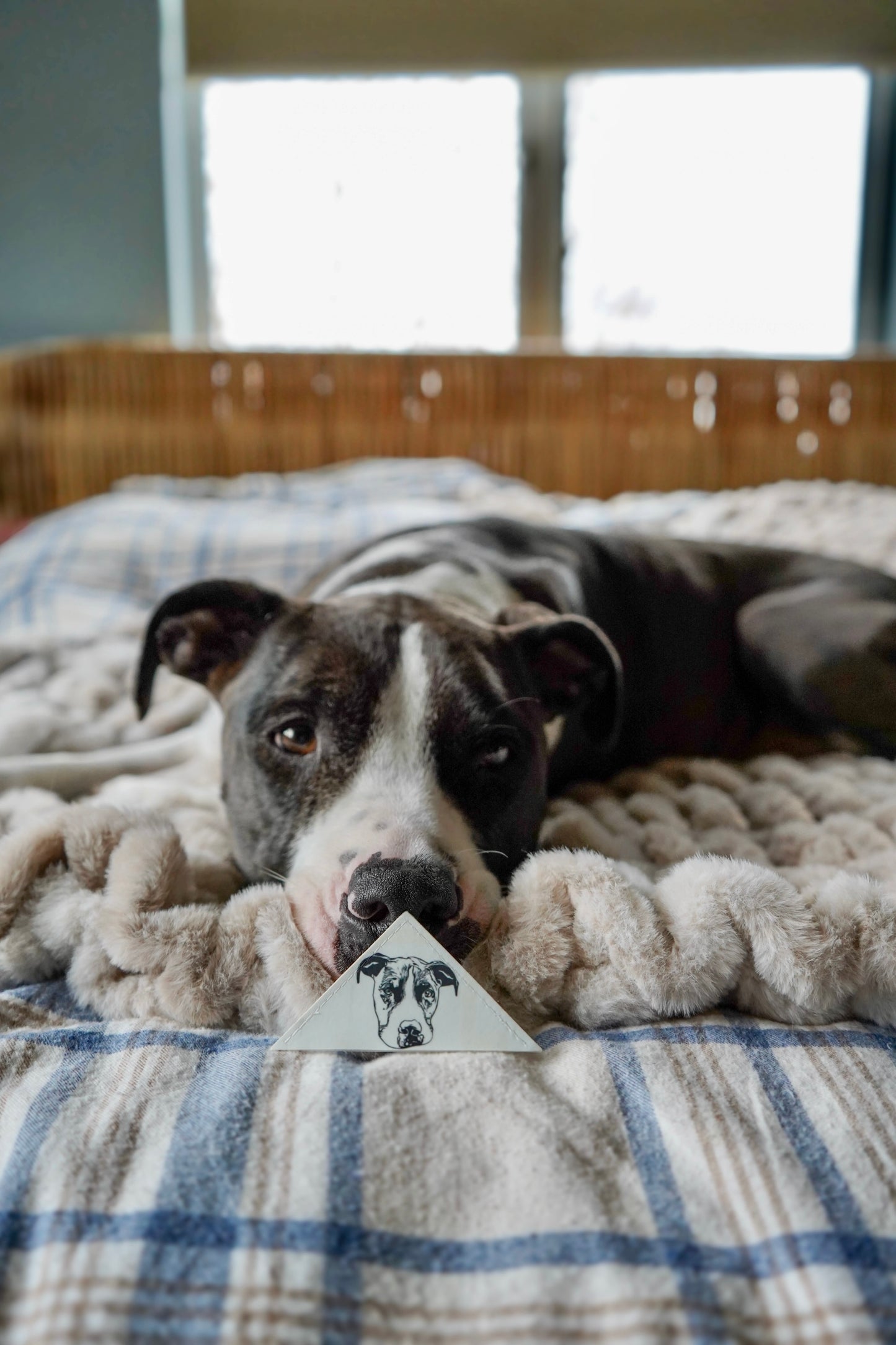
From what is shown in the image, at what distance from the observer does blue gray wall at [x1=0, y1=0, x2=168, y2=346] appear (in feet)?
13.2

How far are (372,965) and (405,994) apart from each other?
39mm

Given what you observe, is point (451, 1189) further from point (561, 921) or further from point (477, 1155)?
point (561, 921)

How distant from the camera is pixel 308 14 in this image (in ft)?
14.0

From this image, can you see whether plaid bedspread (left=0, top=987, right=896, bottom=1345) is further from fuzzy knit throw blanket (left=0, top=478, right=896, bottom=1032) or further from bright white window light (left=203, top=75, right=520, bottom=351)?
bright white window light (left=203, top=75, right=520, bottom=351)

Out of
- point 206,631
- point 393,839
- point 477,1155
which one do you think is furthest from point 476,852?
point 206,631

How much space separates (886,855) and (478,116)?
4.20 meters

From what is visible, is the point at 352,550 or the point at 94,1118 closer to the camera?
Result: the point at 94,1118

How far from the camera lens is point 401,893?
93cm

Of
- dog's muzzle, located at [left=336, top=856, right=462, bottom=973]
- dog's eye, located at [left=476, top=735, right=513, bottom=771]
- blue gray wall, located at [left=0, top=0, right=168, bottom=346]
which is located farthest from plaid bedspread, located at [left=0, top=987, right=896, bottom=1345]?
blue gray wall, located at [left=0, top=0, right=168, bottom=346]

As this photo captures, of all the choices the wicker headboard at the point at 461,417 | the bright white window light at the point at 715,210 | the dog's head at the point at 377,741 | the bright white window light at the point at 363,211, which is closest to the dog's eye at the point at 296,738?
the dog's head at the point at 377,741

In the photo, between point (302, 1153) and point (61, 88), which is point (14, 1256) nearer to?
point (302, 1153)

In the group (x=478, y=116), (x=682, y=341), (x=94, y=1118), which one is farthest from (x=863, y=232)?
(x=94, y=1118)

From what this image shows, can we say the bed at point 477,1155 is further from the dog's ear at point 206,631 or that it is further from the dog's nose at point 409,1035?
the dog's ear at point 206,631

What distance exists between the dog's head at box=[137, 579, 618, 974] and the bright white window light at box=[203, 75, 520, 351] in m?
3.36
